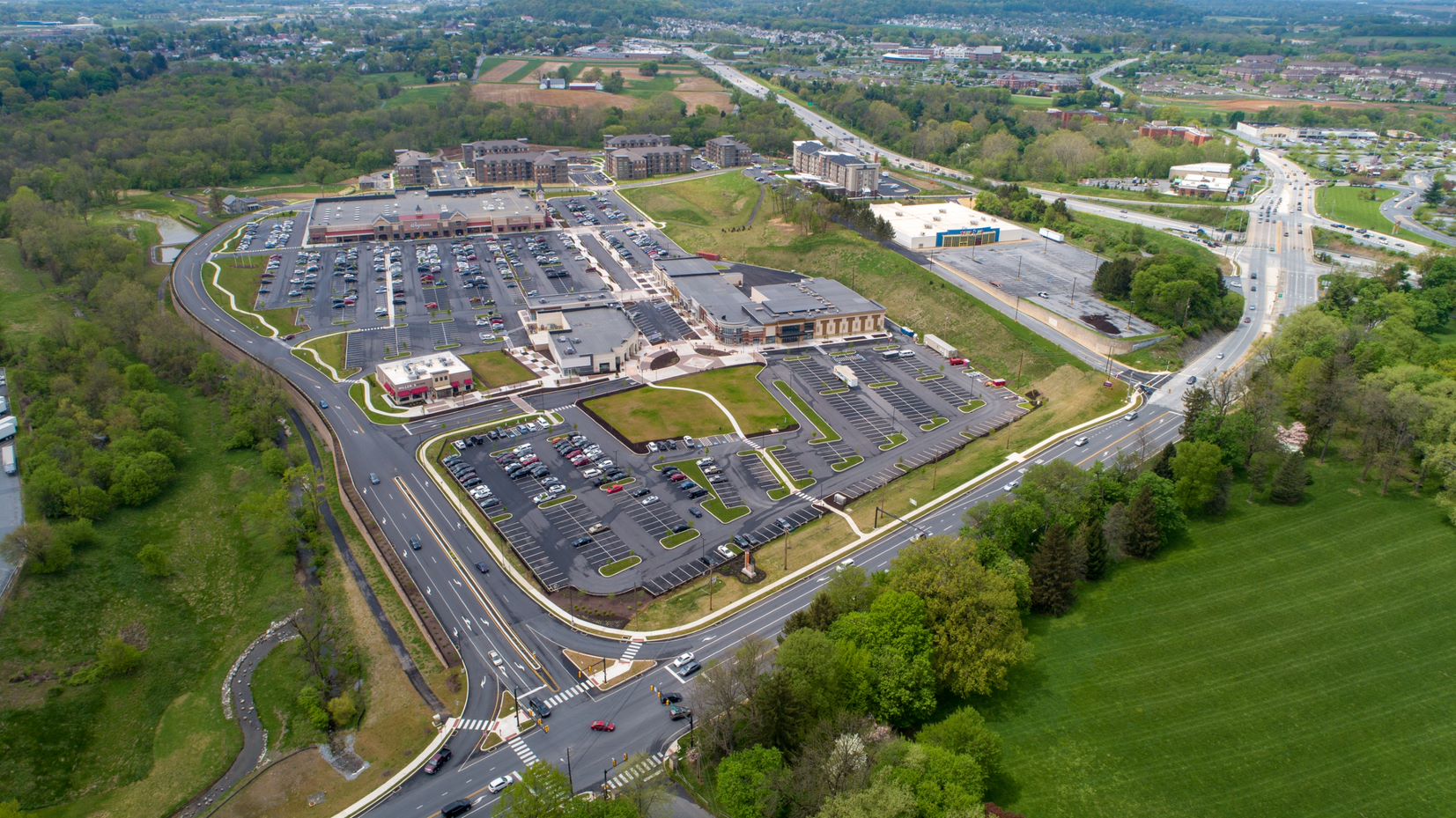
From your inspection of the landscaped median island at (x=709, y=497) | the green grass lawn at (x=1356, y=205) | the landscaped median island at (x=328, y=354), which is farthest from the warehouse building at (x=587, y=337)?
the green grass lawn at (x=1356, y=205)

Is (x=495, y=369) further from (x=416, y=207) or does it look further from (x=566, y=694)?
(x=416, y=207)

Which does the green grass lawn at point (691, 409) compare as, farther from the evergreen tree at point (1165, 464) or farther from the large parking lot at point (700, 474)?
the evergreen tree at point (1165, 464)

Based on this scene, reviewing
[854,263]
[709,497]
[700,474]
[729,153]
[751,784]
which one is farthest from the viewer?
[729,153]

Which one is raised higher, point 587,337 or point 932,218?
point 932,218

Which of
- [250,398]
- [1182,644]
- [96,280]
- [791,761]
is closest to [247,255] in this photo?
[96,280]

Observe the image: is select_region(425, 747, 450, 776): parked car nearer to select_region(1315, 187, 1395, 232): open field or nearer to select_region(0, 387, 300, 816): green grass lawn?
select_region(0, 387, 300, 816): green grass lawn

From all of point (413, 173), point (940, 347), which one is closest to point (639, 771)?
point (940, 347)
